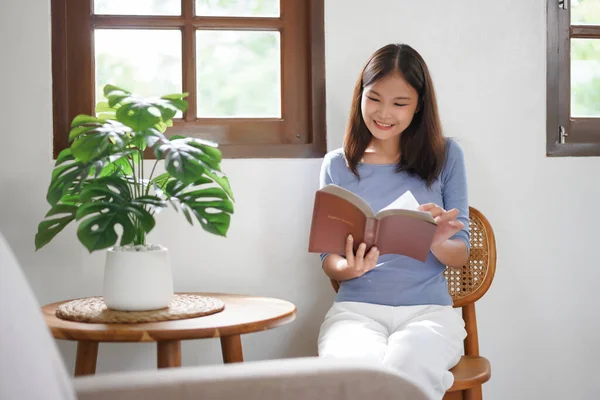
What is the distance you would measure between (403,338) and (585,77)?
125cm

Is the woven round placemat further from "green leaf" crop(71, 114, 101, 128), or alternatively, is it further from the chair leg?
the chair leg

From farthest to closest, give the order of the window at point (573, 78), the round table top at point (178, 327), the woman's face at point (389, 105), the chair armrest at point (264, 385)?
the window at point (573, 78) < the woman's face at point (389, 105) < the round table top at point (178, 327) < the chair armrest at point (264, 385)

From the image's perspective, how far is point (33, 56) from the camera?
2176 millimetres

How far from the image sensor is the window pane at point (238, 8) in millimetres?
2289

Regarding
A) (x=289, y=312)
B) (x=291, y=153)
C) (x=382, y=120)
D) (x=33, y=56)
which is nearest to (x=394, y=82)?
(x=382, y=120)

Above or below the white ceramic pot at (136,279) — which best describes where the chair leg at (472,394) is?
below

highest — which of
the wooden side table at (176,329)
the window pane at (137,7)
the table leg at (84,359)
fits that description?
the window pane at (137,7)

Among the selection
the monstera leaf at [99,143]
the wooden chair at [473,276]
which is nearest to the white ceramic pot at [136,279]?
the monstera leaf at [99,143]

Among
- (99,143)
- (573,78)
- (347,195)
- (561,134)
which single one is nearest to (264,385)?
(347,195)

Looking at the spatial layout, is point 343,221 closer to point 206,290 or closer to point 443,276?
point 443,276

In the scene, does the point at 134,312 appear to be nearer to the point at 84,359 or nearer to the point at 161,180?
the point at 84,359

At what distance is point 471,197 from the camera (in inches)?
93.0

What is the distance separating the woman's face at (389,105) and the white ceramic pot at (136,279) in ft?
2.23

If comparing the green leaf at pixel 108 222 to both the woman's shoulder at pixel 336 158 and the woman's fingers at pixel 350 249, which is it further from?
the woman's shoulder at pixel 336 158
